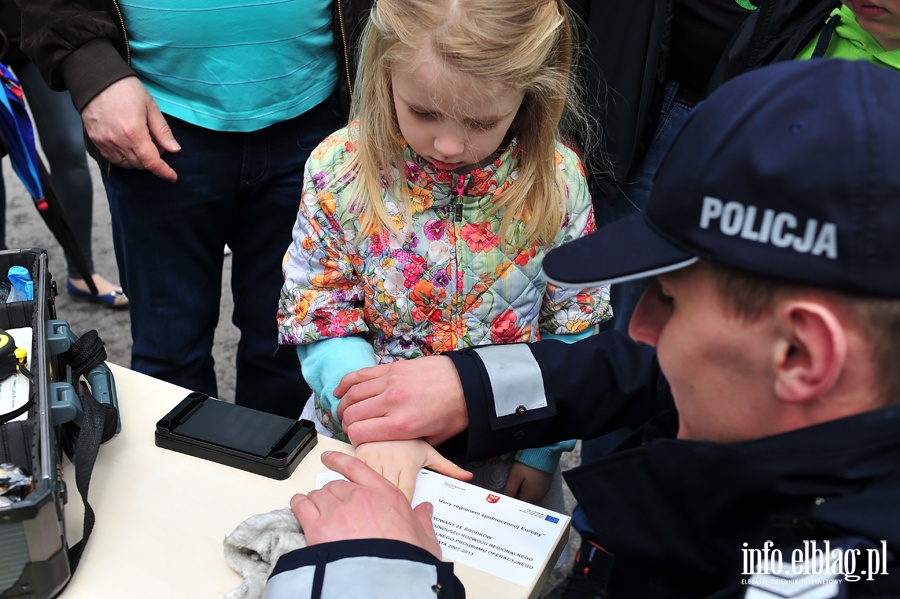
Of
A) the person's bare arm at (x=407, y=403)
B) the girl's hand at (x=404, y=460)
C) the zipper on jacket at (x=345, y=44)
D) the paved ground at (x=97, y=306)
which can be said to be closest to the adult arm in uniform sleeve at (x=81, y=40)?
the zipper on jacket at (x=345, y=44)

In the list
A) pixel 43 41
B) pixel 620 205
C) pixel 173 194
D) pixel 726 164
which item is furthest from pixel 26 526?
pixel 620 205

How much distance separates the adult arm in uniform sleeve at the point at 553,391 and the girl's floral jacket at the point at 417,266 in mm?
201

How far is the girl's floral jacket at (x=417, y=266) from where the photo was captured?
59.1 inches

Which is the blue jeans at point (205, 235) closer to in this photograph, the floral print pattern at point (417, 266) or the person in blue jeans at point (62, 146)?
the floral print pattern at point (417, 266)

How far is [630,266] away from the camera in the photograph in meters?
0.89

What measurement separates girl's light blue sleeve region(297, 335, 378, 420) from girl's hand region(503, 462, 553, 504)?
0.32 metres

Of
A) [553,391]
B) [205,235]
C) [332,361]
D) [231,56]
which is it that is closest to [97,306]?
[205,235]

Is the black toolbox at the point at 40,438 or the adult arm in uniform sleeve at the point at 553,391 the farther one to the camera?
the adult arm in uniform sleeve at the point at 553,391

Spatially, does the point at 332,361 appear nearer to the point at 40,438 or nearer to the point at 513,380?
the point at 513,380

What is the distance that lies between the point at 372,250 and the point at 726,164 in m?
0.81

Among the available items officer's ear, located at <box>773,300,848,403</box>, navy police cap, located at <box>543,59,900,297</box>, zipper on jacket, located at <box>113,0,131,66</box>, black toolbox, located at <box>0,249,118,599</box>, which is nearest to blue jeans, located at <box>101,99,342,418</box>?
zipper on jacket, located at <box>113,0,131,66</box>

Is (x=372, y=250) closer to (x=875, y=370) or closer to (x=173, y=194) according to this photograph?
(x=173, y=194)

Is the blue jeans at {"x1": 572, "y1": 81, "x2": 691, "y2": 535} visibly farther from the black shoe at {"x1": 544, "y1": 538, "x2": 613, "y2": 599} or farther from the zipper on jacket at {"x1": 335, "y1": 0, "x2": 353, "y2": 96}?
the zipper on jacket at {"x1": 335, "y1": 0, "x2": 353, "y2": 96}

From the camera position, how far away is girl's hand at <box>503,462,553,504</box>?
1.49 metres
